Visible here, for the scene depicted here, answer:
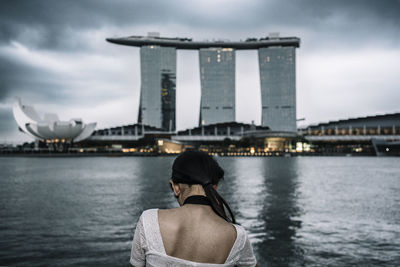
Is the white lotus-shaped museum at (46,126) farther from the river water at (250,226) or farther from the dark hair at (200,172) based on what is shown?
the dark hair at (200,172)

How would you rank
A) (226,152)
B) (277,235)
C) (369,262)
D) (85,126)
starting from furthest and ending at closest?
1. (226,152)
2. (85,126)
3. (277,235)
4. (369,262)

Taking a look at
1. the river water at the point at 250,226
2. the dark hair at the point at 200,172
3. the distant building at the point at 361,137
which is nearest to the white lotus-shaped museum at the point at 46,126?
the distant building at the point at 361,137

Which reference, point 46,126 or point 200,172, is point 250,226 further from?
point 46,126

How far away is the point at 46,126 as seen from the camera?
145 meters

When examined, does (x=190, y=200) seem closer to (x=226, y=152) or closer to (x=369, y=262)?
(x=369, y=262)

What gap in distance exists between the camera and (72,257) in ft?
33.4

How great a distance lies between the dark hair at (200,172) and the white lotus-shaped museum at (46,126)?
504 ft

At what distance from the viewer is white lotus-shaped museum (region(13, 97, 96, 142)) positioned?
146 metres

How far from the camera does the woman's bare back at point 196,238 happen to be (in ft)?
6.35

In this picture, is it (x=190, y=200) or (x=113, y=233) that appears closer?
(x=190, y=200)

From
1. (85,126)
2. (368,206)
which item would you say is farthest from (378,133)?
(368,206)

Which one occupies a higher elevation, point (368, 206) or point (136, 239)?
point (136, 239)

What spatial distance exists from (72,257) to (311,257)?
676cm

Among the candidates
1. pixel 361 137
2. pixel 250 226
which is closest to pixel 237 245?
pixel 250 226
